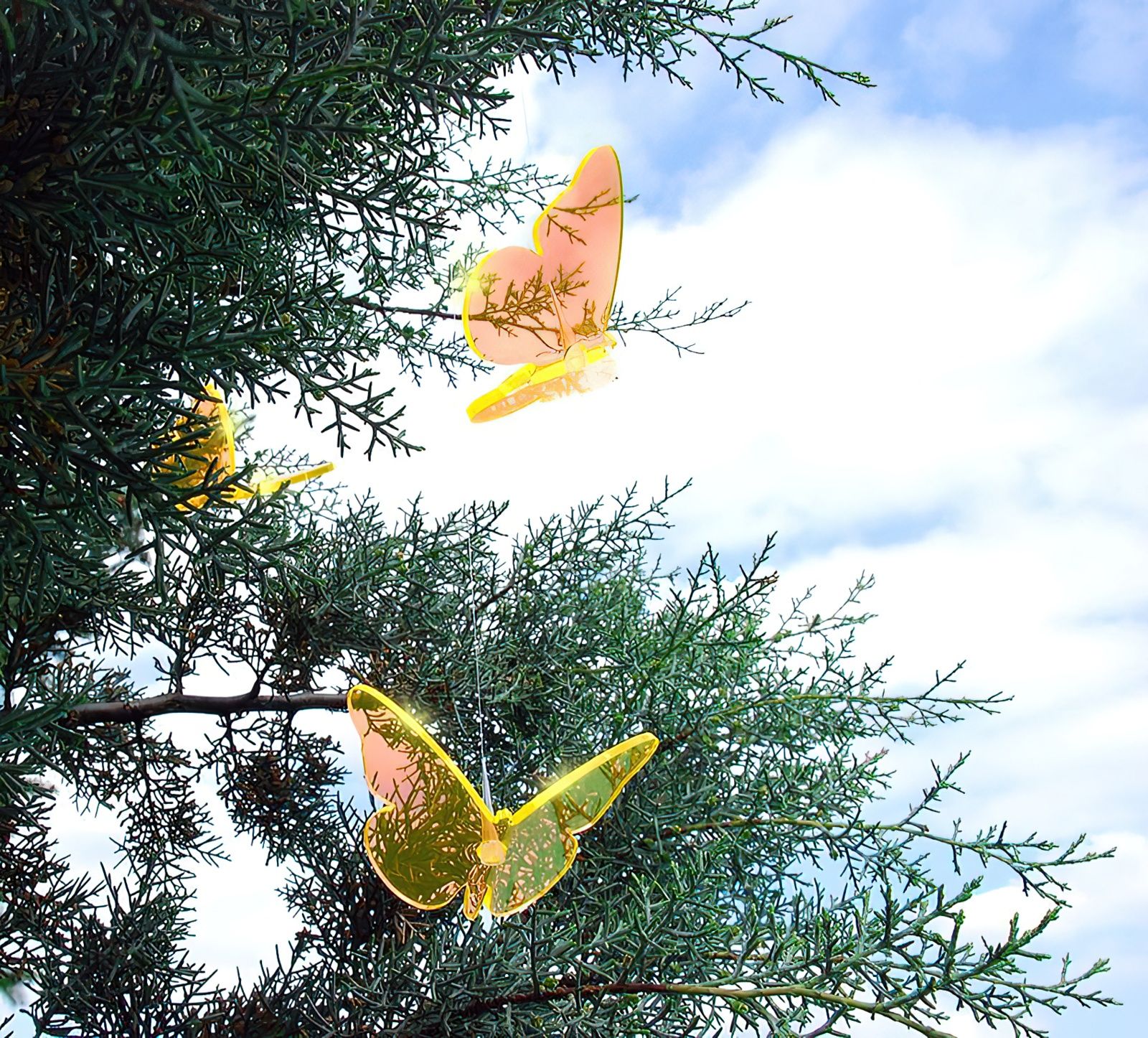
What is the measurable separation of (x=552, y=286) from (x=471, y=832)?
2.84 feet

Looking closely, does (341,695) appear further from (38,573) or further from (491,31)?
(491,31)

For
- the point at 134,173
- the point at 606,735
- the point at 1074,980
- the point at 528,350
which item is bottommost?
the point at 1074,980

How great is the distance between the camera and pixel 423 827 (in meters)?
1.49

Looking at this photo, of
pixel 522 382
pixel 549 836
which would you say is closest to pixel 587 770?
pixel 549 836

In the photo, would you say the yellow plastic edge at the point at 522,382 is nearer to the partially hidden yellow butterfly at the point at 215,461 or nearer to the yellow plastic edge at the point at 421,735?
the partially hidden yellow butterfly at the point at 215,461

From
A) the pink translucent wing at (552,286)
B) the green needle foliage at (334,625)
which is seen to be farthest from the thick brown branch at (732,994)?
the pink translucent wing at (552,286)

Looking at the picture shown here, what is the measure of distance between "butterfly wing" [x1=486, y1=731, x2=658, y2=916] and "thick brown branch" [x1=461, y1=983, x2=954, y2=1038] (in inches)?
5.1

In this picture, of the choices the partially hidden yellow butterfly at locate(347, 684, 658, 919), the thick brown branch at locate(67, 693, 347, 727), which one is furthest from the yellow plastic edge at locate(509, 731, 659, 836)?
the thick brown branch at locate(67, 693, 347, 727)

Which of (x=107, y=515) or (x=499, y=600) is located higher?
(x=499, y=600)

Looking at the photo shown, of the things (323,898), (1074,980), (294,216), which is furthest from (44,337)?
(1074,980)

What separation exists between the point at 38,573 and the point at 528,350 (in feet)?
2.74

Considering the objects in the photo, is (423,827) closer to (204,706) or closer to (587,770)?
(587,770)

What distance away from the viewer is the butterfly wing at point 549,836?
146 cm

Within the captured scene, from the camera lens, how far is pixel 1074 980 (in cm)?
124
